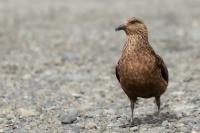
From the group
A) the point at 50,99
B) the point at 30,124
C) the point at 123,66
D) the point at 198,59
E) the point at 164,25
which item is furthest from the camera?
the point at 164,25

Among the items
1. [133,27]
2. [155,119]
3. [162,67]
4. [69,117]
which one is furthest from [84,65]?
[162,67]

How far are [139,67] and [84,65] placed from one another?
22.3 feet

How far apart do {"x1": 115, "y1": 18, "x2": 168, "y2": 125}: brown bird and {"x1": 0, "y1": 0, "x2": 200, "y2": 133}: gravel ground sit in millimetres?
565

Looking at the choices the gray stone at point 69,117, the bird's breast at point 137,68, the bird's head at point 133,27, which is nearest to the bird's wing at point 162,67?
the bird's breast at point 137,68

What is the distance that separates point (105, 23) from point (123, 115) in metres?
12.0

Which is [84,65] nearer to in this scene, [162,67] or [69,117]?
[69,117]

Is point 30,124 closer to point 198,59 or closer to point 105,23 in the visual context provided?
point 198,59

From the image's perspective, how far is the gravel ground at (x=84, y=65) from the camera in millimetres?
10922

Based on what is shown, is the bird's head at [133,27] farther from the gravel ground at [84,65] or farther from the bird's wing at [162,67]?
the gravel ground at [84,65]

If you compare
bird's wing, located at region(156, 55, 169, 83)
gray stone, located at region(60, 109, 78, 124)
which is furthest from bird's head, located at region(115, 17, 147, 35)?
gray stone, located at region(60, 109, 78, 124)

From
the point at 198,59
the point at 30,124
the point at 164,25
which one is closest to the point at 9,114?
the point at 30,124

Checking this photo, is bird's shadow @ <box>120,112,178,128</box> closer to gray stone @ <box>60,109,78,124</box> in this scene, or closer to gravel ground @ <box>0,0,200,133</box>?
gravel ground @ <box>0,0,200,133</box>

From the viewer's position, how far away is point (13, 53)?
17.9 metres

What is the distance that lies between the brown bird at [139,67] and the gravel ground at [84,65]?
22.3 inches
